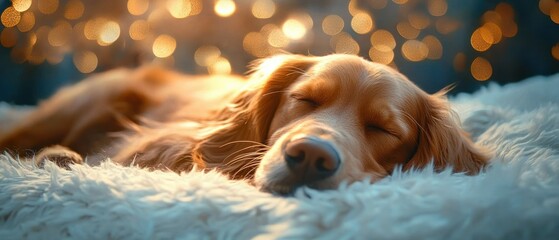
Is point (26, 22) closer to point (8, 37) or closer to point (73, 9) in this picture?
point (8, 37)

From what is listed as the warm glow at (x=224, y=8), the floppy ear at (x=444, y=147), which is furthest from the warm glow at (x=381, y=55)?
the floppy ear at (x=444, y=147)

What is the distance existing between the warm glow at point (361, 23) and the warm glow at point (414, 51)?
292mm

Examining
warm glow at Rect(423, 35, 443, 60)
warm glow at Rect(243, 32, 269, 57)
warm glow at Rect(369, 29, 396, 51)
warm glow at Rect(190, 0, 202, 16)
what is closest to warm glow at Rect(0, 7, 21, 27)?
warm glow at Rect(190, 0, 202, 16)

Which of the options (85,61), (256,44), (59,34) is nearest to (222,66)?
(256,44)

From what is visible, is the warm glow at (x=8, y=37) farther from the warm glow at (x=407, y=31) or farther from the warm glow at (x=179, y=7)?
the warm glow at (x=407, y=31)

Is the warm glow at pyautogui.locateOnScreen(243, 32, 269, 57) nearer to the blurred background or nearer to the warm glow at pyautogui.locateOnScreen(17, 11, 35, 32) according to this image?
the blurred background

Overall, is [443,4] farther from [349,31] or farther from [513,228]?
[513,228]

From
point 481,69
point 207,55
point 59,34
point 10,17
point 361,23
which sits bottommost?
point 481,69

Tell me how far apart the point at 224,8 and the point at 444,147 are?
193cm

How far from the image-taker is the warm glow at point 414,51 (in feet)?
11.3

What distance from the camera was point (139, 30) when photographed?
335 centimetres

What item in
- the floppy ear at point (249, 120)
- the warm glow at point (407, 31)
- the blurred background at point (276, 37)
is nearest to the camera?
the floppy ear at point (249, 120)

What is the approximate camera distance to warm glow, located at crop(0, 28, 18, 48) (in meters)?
2.98

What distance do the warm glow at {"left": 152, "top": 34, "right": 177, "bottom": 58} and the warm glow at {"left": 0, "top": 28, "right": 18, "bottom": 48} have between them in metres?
0.84
